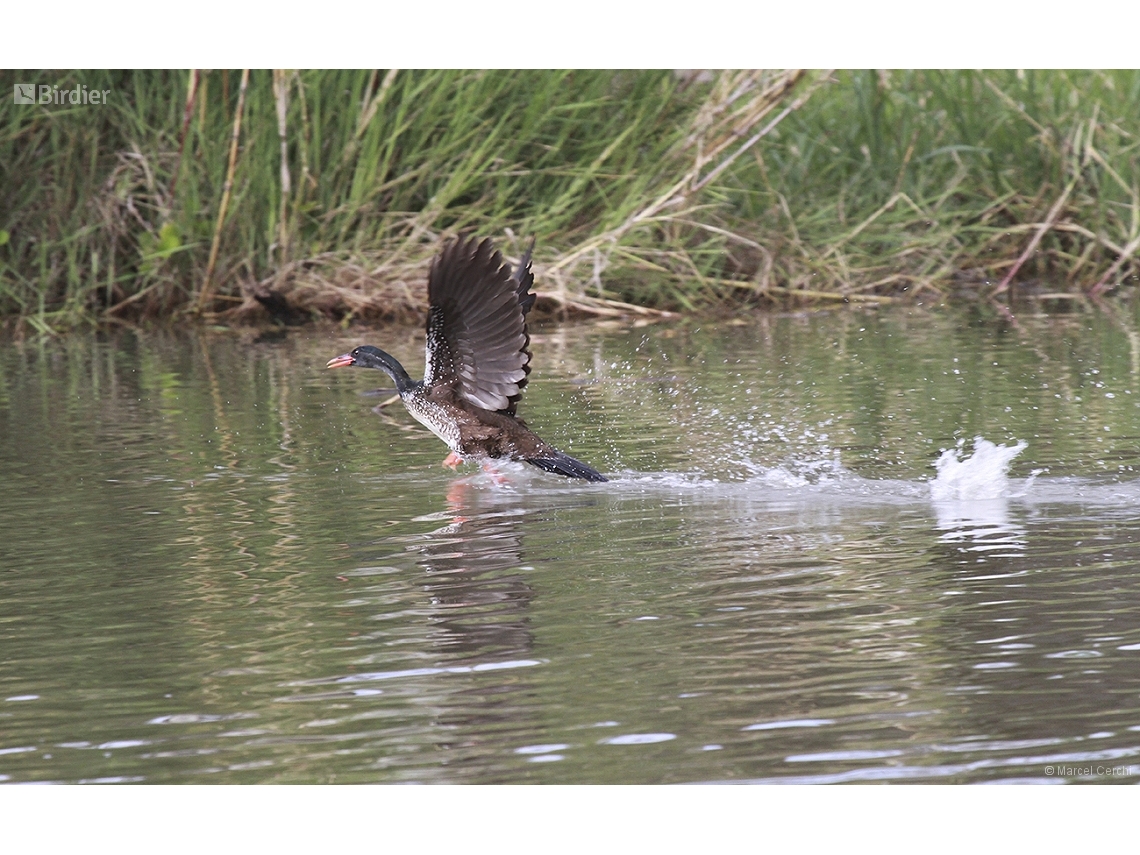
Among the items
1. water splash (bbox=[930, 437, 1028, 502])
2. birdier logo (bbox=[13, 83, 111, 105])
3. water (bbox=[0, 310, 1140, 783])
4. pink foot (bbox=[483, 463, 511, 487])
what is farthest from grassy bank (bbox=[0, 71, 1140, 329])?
water splash (bbox=[930, 437, 1028, 502])

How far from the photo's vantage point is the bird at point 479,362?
23.0 feet

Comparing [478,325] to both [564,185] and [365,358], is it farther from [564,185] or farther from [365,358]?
[564,185]

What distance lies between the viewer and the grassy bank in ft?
45.2

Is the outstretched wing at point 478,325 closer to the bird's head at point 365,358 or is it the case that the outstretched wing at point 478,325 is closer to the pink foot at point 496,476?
the pink foot at point 496,476

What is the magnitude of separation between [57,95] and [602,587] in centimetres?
1011

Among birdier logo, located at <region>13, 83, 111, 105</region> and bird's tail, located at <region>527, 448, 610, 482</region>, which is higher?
birdier logo, located at <region>13, 83, 111, 105</region>

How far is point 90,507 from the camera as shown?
7164 mm

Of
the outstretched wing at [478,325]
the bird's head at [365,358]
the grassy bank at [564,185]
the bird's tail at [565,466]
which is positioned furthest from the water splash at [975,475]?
the grassy bank at [564,185]

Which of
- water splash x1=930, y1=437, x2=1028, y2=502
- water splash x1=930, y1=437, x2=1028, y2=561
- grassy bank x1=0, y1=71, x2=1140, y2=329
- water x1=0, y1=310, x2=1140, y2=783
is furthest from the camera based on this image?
grassy bank x1=0, y1=71, x2=1140, y2=329

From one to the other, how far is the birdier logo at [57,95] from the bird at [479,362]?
732 centimetres

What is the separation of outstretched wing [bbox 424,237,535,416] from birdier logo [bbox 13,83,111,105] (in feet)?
25.0

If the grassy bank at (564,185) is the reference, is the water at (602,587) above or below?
below

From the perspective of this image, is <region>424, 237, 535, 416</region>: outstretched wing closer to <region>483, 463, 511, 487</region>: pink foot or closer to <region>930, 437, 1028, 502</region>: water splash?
<region>483, 463, 511, 487</region>: pink foot

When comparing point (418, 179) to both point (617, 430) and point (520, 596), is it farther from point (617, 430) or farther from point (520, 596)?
point (520, 596)
